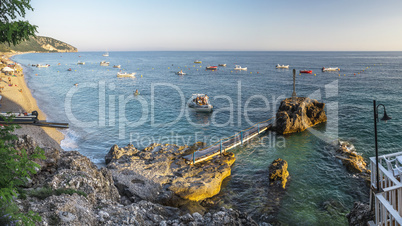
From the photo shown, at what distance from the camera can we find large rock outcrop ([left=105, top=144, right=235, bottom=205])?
16.3 meters

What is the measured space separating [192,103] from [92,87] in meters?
39.1

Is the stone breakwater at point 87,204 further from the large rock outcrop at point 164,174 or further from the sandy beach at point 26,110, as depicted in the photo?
the sandy beach at point 26,110

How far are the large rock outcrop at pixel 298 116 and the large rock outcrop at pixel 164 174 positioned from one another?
35.9 feet

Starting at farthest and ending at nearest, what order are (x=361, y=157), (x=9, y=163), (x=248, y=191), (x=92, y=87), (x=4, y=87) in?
(x=92, y=87) < (x=4, y=87) < (x=361, y=157) < (x=248, y=191) < (x=9, y=163)

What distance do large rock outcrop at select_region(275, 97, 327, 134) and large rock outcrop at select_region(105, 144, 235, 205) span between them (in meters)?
10.9

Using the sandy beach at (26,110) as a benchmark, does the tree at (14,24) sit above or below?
above

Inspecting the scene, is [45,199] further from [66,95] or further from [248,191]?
[66,95]

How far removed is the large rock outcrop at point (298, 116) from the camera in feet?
103

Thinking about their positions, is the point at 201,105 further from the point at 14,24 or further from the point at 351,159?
the point at 14,24

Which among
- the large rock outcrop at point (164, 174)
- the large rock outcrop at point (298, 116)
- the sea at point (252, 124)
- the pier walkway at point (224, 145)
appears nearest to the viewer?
the large rock outcrop at point (164, 174)

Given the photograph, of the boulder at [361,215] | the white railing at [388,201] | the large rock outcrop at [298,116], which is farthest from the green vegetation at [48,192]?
the large rock outcrop at [298,116]

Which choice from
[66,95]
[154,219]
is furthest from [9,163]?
[66,95]

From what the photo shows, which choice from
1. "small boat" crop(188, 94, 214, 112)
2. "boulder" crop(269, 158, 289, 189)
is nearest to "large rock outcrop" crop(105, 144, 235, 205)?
"boulder" crop(269, 158, 289, 189)

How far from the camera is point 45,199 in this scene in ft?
30.0
